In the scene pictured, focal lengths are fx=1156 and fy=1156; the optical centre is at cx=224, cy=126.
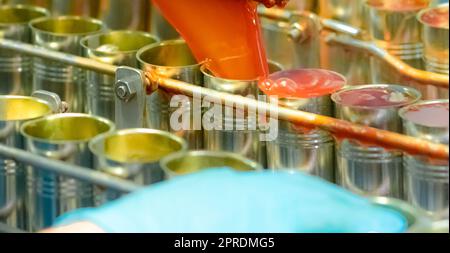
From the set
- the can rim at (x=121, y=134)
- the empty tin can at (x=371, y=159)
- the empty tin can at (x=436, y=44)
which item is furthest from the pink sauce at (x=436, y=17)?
the can rim at (x=121, y=134)

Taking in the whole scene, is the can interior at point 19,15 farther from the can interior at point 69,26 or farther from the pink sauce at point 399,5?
the pink sauce at point 399,5

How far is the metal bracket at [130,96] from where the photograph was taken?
1.97 m

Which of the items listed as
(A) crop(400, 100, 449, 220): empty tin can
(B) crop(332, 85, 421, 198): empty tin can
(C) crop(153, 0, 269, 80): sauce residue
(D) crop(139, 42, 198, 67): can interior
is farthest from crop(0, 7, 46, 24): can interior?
(A) crop(400, 100, 449, 220): empty tin can

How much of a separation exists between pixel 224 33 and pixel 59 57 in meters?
0.33

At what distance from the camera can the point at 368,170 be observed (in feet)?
5.67

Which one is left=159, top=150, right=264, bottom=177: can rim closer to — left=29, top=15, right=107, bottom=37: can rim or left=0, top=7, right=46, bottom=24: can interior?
left=29, top=15, right=107, bottom=37: can rim

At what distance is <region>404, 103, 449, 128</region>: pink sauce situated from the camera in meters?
1.69

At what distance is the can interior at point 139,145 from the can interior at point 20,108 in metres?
0.29

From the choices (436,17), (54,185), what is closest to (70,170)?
(54,185)

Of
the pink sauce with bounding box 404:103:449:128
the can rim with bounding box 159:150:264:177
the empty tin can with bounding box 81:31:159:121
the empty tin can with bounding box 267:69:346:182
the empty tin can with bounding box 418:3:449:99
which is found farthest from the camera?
the empty tin can with bounding box 81:31:159:121

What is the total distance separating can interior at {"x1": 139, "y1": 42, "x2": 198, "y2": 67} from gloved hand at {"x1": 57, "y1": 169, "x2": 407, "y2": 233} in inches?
27.6

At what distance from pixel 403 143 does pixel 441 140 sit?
5 centimetres

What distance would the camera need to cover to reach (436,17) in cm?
213
